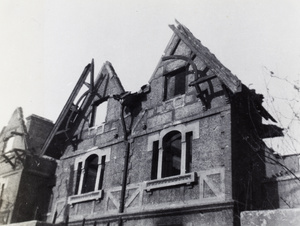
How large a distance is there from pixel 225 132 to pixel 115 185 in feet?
14.7

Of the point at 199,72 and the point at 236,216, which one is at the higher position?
the point at 199,72

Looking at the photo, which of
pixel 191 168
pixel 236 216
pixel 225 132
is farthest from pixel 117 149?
pixel 236 216

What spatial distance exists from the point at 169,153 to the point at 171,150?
0.17 metres

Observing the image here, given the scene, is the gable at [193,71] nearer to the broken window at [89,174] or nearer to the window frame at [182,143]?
the window frame at [182,143]

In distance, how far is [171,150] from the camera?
37.4 ft

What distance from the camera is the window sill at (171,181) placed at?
9758 millimetres

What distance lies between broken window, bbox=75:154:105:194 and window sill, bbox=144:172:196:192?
8.88 ft

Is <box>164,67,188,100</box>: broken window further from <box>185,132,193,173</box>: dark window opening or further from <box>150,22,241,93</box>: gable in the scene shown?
<box>185,132,193,173</box>: dark window opening

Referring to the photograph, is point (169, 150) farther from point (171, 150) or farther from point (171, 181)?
point (171, 181)

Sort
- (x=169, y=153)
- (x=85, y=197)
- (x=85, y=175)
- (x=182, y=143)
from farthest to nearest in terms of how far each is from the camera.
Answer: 1. (x=85, y=175)
2. (x=85, y=197)
3. (x=169, y=153)
4. (x=182, y=143)

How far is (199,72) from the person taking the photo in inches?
451

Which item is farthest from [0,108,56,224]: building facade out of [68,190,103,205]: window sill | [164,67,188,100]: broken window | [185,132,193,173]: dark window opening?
[185,132,193,173]: dark window opening

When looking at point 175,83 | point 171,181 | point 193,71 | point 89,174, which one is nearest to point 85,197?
point 89,174

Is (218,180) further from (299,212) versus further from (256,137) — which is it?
(299,212)
